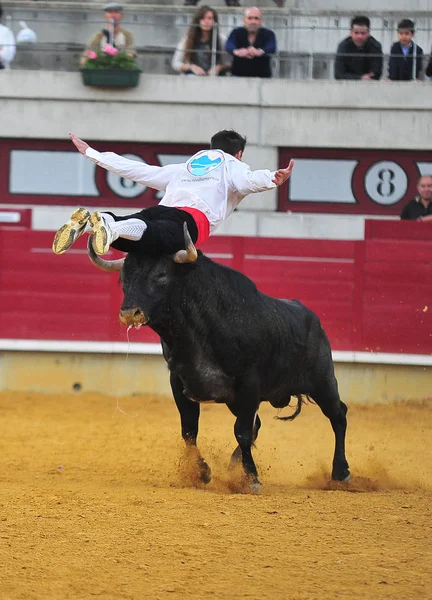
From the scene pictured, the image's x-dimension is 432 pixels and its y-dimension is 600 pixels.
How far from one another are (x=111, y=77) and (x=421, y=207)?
3.72 metres

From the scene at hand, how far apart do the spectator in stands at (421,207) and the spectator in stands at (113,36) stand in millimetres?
3563

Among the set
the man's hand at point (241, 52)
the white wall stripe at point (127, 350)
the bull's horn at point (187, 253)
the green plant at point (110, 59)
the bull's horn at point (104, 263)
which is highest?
the man's hand at point (241, 52)

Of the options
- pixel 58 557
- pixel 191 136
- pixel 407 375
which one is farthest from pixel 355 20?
pixel 58 557

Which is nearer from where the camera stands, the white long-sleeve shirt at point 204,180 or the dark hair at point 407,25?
Answer: the white long-sleeve shirt at point 204,180

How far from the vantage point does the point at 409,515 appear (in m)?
5.65

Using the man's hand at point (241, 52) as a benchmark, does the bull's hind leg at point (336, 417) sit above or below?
below

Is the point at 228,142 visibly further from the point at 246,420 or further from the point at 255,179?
the point at 246,420

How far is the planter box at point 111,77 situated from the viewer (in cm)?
1256

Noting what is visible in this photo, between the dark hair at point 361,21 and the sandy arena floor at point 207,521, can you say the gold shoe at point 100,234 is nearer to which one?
the sandy arena floor at point 207,521

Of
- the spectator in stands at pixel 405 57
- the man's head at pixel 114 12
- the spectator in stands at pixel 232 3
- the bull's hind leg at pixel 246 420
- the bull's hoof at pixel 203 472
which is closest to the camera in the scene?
the bull's hind leg at pixel 246 420

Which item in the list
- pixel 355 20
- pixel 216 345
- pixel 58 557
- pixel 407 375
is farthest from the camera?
pixel 355 20

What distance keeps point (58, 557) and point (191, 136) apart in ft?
28.3

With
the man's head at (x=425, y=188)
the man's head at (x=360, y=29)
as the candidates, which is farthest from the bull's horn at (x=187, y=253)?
the man's head at (x=360, y=29)

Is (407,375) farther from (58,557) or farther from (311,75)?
(58,557)
